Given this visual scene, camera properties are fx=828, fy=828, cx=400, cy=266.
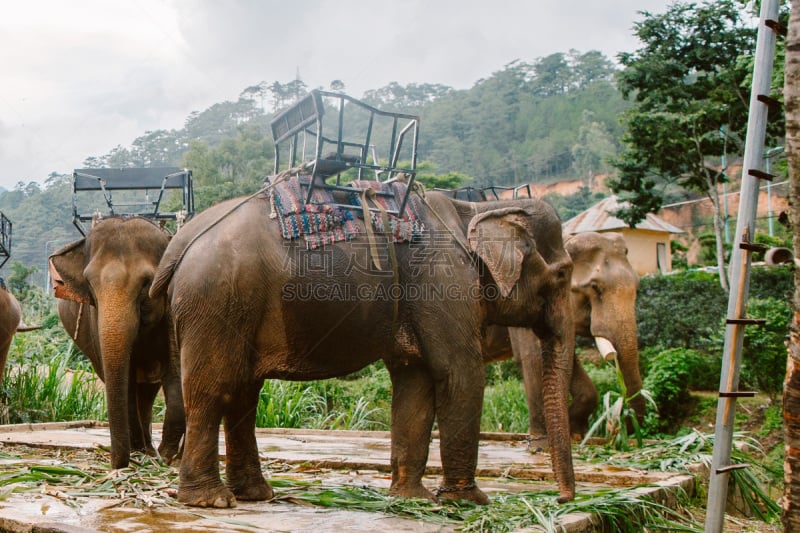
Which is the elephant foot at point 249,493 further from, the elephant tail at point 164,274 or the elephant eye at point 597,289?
the elephant eye at point 597,289

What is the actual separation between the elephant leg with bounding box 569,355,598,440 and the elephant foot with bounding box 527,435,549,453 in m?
0.93

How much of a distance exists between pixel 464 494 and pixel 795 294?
2.39m

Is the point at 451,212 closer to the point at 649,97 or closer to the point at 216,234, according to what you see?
the point at 216,234

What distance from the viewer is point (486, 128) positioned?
7300 cm

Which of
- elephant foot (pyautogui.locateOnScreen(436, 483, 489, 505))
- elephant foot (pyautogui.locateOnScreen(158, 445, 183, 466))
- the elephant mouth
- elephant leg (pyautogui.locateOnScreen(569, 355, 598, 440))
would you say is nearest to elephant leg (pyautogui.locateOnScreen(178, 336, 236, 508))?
elephant foot (pyautogui.locateOnScreen(436, 483, 489, 505))

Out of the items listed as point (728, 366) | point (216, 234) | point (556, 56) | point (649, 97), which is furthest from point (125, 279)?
point (556, 56)

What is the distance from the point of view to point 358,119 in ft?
186

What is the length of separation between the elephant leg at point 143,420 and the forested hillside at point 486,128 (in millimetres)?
31488

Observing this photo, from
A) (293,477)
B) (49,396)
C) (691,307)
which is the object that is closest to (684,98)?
(691,307)

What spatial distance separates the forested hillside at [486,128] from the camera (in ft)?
169

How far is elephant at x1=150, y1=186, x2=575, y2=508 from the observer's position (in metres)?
4.67

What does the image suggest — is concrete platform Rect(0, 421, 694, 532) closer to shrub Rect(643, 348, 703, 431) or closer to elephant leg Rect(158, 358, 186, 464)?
elephant leg Rect(158, 358, 186, 464)

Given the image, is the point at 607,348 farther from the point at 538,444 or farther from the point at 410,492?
the point at 410,492

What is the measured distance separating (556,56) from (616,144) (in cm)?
2347
